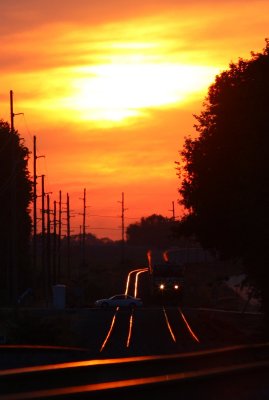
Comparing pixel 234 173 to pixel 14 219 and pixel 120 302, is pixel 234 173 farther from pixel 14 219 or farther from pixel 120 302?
pixel 120 302

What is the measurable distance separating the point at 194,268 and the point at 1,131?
38.4 metres

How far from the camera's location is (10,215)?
322ft

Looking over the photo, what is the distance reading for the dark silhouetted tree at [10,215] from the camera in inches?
3824

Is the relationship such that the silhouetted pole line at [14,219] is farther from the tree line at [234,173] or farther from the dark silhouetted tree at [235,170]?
the dark silhouetted tree at [235,170]

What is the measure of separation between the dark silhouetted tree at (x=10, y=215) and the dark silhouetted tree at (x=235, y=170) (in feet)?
139

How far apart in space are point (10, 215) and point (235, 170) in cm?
5211

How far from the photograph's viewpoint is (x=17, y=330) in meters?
43.0

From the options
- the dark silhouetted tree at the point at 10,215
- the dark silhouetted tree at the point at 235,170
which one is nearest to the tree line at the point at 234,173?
the dark silhouetted tree at the point at 235,170

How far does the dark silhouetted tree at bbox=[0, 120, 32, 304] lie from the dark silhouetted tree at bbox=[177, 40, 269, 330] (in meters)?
42.4

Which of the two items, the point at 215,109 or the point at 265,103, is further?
the point at 215,109

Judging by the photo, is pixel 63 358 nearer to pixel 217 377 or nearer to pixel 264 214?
pixel 217 377

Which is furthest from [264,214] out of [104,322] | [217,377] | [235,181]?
[217,377]

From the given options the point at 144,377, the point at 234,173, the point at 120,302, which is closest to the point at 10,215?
the point at 120,302

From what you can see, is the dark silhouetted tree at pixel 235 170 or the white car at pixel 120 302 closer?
the dark silhouetted tree at pixel 235 170
